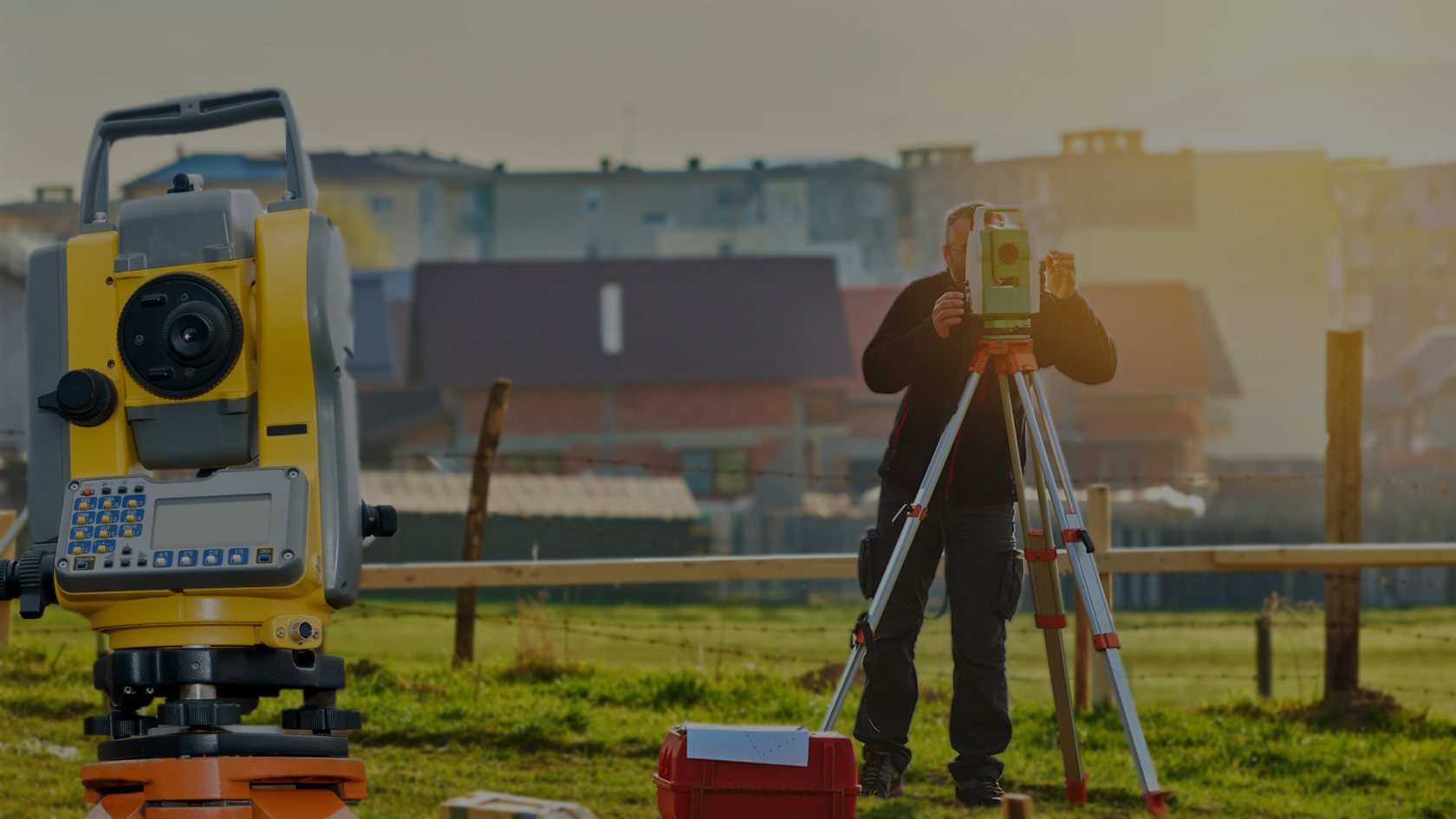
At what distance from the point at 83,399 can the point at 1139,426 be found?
5020 centimetres

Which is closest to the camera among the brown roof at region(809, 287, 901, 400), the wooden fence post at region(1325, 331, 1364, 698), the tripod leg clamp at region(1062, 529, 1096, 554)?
the tripod leg clamp at region(1062, 529, 1096, 554)

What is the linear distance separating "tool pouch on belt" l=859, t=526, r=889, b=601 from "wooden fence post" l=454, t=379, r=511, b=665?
3.54 m

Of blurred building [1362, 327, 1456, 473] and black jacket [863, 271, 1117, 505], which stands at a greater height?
black jacket [863, 271, 1117, 505]

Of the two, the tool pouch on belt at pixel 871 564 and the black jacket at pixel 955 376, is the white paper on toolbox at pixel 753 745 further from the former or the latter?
the black jacket at pixel 955 376

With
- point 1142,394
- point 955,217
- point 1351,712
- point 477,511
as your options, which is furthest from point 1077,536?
point 1142,394

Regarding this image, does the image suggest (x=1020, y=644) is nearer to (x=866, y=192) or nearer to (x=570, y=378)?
(x=570, y=378)

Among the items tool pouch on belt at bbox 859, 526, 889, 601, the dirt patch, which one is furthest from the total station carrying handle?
the dirt patch

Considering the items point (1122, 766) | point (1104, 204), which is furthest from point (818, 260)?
point (1122, 766)

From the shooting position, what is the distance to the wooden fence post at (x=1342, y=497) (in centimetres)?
786

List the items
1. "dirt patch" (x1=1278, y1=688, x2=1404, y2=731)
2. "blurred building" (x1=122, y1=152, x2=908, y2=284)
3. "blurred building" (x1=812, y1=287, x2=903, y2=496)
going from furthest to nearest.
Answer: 1. "blurred building" (x1=122, y1=152, x2=908, y2=284)
2. "blurred building" (x1=812, y1=287, x2=903, y2=496)
3. "dirt patch" (x1=1278, y1=688, x2=1404, y2=731)

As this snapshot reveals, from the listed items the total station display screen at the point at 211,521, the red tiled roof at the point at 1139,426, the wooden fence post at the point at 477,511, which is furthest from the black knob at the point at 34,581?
the red tiled roof at the point at 1139,426

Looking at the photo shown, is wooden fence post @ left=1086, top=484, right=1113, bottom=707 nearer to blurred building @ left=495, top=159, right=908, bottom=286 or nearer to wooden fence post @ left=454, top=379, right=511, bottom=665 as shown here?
wooden fence post @ left=454, top=379, right=511, bottom=665

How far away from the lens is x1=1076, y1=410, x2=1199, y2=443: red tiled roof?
51.3 metres

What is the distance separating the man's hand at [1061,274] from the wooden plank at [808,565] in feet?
6.46
